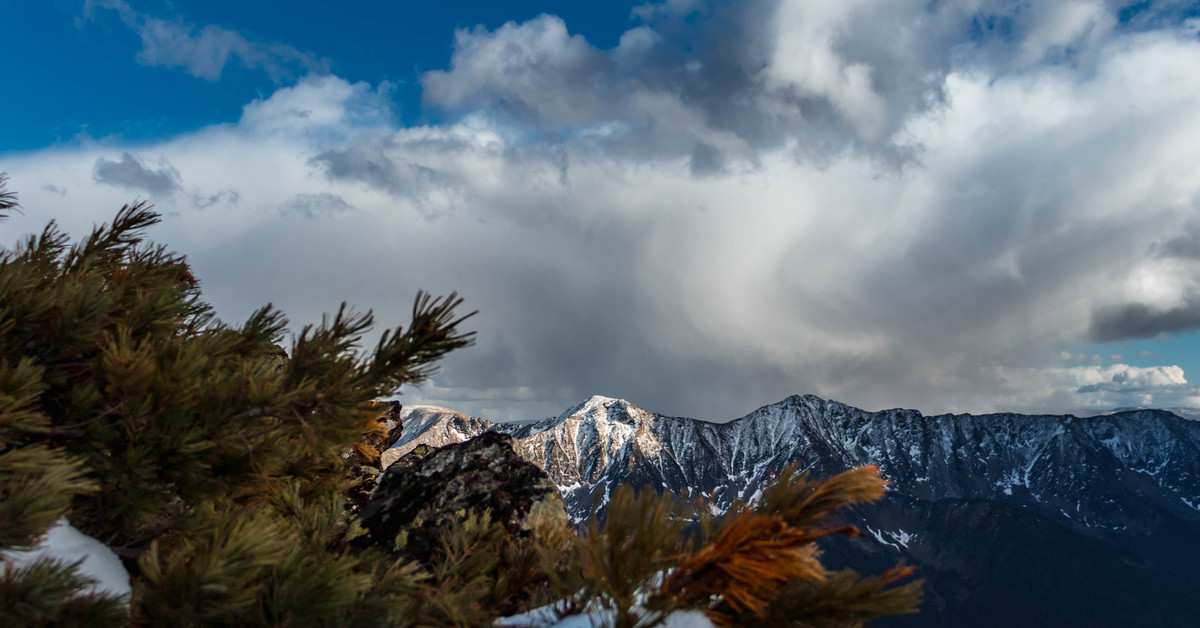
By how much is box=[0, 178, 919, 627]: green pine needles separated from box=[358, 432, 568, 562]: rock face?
122cm

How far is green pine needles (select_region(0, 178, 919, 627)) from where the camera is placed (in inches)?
131

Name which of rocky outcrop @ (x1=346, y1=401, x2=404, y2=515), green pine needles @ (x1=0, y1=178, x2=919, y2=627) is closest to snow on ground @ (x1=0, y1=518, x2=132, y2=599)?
green pine needles @ (x1=0, y1=178, x2=919, y2=627)

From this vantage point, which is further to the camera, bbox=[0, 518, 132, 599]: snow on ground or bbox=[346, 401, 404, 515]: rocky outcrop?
bbox=[346, 401, 404, 515]: rocky outcrop

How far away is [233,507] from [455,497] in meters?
2.33

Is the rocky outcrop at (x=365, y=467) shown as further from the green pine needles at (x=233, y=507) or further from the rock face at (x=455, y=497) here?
the green pine needles at (x=233, y=507)

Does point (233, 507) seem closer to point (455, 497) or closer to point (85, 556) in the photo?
point (85, 556)

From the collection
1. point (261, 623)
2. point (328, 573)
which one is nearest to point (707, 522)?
point (328, 573)

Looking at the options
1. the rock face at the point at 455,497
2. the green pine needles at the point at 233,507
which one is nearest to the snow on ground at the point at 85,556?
the green pine needles at the point at 233,507

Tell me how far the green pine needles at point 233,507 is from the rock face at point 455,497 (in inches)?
48.0

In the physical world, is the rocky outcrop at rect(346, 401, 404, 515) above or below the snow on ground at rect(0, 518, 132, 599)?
above

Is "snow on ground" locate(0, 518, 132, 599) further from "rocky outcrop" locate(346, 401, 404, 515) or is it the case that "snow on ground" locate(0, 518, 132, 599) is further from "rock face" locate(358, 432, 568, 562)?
"rocky outcrop" locate(346, 401, 404, 515)

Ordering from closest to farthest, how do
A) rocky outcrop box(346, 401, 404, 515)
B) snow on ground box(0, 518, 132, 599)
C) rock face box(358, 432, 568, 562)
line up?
1. snow on ground box(0, 518, 132, 599)
2. rock face box(358, 432, 568, 562)
3. rocky outcrop box(346, 401, 404, 515)

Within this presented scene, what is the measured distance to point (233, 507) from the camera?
4.78m

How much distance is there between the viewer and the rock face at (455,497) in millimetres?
6172
